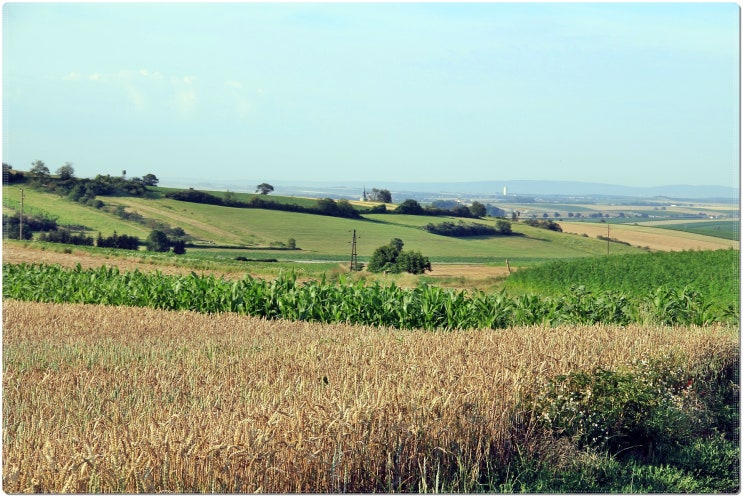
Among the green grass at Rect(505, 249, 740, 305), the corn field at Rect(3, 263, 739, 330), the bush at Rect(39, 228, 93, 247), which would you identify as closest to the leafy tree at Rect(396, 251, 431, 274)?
the green grass at Rect(505, 249, 740, 305)

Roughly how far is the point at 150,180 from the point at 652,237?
45.3 meters

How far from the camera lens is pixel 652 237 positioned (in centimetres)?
6775

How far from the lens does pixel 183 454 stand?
16.1ft

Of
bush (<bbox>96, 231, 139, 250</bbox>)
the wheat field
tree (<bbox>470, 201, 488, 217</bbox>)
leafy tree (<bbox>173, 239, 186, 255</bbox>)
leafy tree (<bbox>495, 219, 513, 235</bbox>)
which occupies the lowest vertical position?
leafy tree (<bbox>173, 239, 186, 255</bbox>)

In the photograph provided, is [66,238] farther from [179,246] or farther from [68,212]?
[68,212]

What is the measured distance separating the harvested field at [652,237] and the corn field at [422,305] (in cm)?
4772

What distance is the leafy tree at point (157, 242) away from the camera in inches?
1953

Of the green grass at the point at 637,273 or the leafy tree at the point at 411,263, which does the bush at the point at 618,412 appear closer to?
the green grass at the point at 637,273

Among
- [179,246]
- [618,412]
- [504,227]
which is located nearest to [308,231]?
[179,246]

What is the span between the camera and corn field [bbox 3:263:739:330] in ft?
47.9

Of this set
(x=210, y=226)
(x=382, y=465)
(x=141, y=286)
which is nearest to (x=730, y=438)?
(x=382, y=465)

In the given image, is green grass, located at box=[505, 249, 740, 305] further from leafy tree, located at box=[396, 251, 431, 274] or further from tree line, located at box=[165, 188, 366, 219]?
tree line, located at box=[165, 188, 366, 219]

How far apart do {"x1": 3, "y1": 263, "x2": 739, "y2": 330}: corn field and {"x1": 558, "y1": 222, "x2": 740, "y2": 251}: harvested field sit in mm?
47718

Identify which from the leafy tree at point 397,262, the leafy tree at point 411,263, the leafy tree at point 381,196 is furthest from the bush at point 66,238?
the leafy tree at point 381,196
